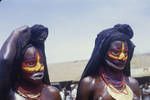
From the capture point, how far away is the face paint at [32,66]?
5.73 meters

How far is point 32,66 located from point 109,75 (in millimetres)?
869

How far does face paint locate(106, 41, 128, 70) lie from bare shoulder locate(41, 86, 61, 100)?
2.20 feet

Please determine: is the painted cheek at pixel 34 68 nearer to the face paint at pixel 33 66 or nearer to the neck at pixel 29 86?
the face paint at pixel 33 66

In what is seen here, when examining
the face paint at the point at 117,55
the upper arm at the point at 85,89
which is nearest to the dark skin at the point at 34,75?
the upper arm at the point at 85,89

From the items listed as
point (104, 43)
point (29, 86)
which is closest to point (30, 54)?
point (29, 86)

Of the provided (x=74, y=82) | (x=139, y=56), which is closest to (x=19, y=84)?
(x=74, y=82)

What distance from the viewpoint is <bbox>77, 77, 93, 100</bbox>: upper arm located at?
19.8ft

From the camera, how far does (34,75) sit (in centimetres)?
574

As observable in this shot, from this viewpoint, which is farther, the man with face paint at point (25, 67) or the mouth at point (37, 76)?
the mouth at point (37, 76)

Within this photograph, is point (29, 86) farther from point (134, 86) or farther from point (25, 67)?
point (134, 86)

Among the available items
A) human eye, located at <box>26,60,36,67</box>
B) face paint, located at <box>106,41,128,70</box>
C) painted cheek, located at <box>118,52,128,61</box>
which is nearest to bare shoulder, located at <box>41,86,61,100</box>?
human eye, located at <box>26,60,36,67</box>

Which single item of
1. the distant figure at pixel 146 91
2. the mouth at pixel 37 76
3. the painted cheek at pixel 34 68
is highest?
the painted cheek at pixel 34 68

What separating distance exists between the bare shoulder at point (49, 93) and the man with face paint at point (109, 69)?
0.33 m

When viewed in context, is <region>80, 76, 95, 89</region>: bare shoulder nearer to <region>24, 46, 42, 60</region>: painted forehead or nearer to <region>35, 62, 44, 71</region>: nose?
<region>35, 62, 44, 71</region>: nose
